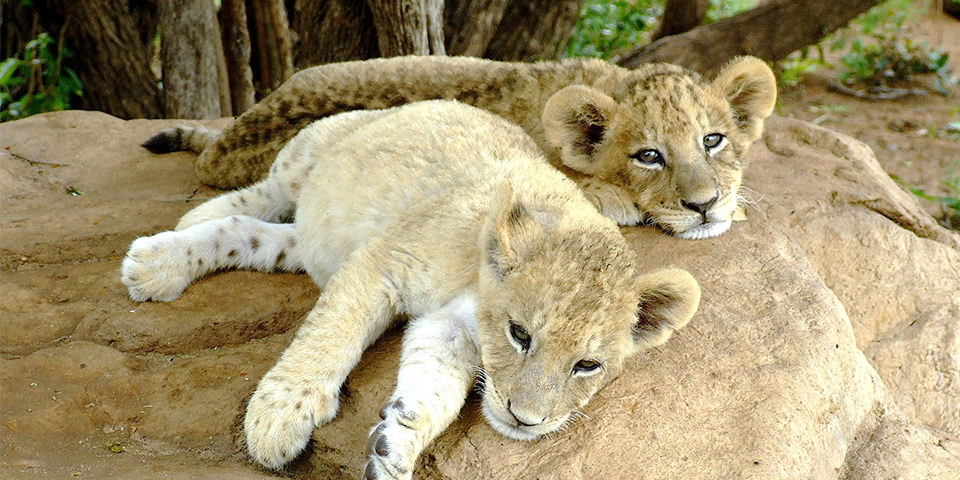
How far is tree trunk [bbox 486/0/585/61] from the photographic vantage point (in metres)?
8.59

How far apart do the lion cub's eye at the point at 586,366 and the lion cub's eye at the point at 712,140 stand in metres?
2.17

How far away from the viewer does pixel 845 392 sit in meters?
4.22

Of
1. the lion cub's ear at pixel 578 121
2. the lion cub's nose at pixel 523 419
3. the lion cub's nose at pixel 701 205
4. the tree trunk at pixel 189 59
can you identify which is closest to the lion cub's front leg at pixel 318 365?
the lion cub's nose at pixel 523 419

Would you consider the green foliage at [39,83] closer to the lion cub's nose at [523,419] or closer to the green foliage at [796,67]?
the lion cub's nose at [523,419]

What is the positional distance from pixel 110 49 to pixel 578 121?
5.50 meters

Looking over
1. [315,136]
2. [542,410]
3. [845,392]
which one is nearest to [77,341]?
[315,136]

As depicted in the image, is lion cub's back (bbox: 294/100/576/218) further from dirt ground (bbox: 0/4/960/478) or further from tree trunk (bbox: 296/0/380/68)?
tree trunk (bbox: 296/0/380/68)

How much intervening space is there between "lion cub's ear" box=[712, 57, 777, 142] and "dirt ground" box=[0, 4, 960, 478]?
9.17 ft

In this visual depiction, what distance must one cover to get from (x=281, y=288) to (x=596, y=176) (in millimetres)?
1988

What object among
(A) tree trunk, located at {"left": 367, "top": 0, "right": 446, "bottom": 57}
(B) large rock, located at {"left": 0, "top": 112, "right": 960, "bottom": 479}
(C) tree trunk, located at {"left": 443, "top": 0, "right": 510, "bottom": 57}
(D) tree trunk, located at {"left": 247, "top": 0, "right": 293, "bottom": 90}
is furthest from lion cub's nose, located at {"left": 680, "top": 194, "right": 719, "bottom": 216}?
(D) tree trunk, located at {"left": 247, "top": 0, "right": 293, "bottom": 90}

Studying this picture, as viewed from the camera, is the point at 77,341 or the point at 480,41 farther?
the point at 480,41

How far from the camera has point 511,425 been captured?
3.51 m

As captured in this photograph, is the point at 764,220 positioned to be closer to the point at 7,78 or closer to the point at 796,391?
the point at 796,391

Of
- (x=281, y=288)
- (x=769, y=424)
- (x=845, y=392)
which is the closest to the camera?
(x=769, y=424)
